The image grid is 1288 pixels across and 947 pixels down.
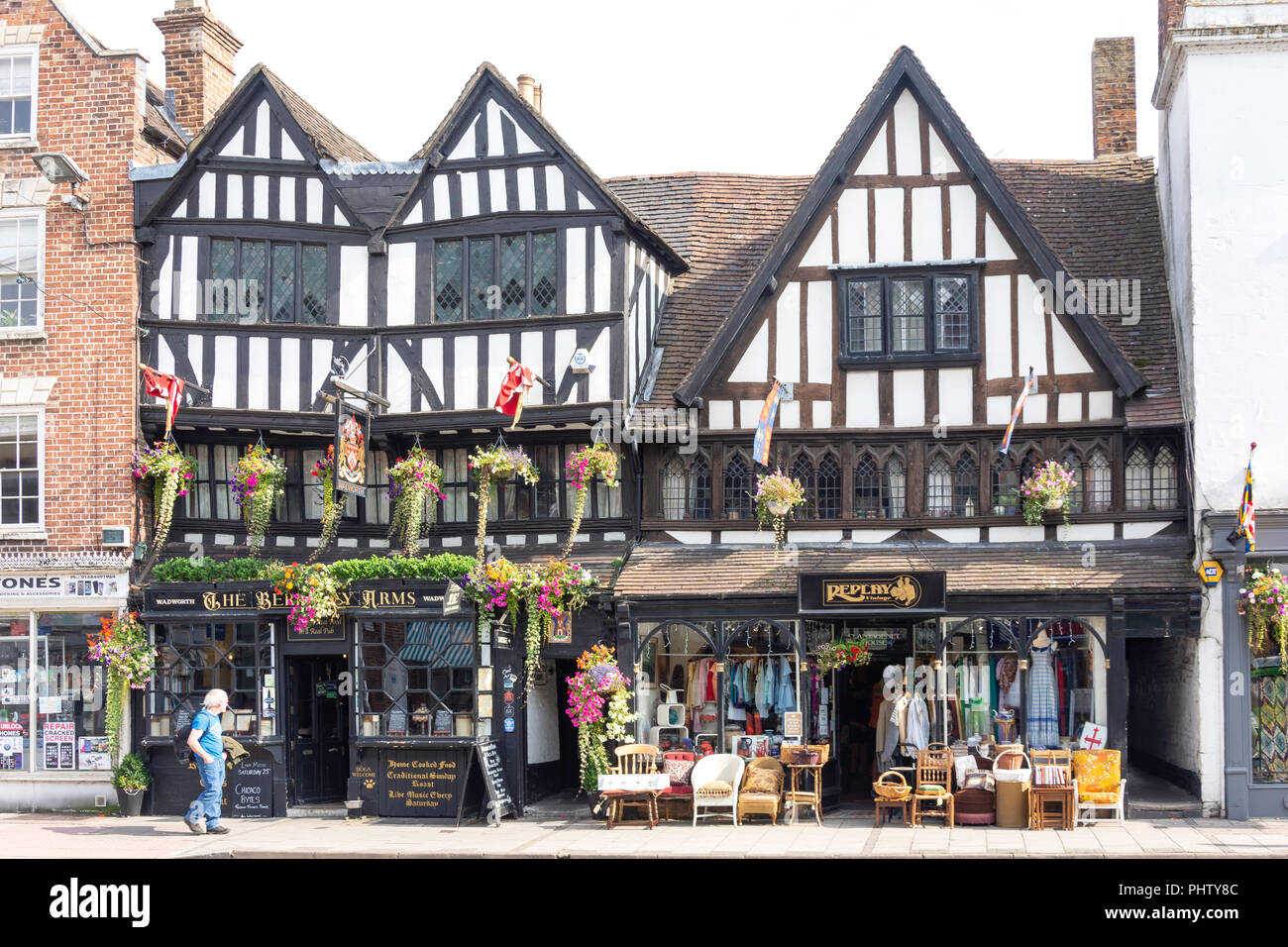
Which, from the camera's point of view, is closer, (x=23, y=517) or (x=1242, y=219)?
(x=1242, y=219)

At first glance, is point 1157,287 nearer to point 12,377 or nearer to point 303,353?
point 303,353

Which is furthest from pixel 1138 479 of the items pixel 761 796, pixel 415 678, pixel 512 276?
pixel 415 678

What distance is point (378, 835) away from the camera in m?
16.5

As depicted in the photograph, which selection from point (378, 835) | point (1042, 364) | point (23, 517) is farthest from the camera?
point (23, 517)

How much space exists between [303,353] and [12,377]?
394cm

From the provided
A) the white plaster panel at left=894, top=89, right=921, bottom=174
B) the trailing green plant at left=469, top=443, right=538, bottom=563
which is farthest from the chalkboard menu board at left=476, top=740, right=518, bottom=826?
the white plaster panel at left=894, top=89, right=921, bottom=174

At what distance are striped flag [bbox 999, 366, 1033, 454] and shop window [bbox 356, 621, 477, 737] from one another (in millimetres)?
6831

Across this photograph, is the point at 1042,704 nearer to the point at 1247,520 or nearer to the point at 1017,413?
the point at 1247,520

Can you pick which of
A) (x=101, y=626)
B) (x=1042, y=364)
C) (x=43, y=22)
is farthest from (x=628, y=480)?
(x=43, y=22)

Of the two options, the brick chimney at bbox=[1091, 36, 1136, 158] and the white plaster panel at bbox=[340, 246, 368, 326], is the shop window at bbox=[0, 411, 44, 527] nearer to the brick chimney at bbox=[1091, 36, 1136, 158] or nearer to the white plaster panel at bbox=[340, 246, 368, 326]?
the white plaster panel at bbox=[340, 246, 368, 326]

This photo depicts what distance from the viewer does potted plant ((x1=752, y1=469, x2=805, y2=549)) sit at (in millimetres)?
18031

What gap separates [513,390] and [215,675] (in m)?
5.31

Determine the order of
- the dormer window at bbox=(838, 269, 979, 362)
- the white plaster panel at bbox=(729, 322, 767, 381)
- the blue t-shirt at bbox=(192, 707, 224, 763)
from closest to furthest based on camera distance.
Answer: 1. the blue t-shirt at bbox=(192, 707, 224, 763)
2. the dormer window at bbox=(838, 269, 979, 362)
3. the white plaster panel at bbox=(729, 322, 767, 381)

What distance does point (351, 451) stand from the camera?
1770 centimetres
